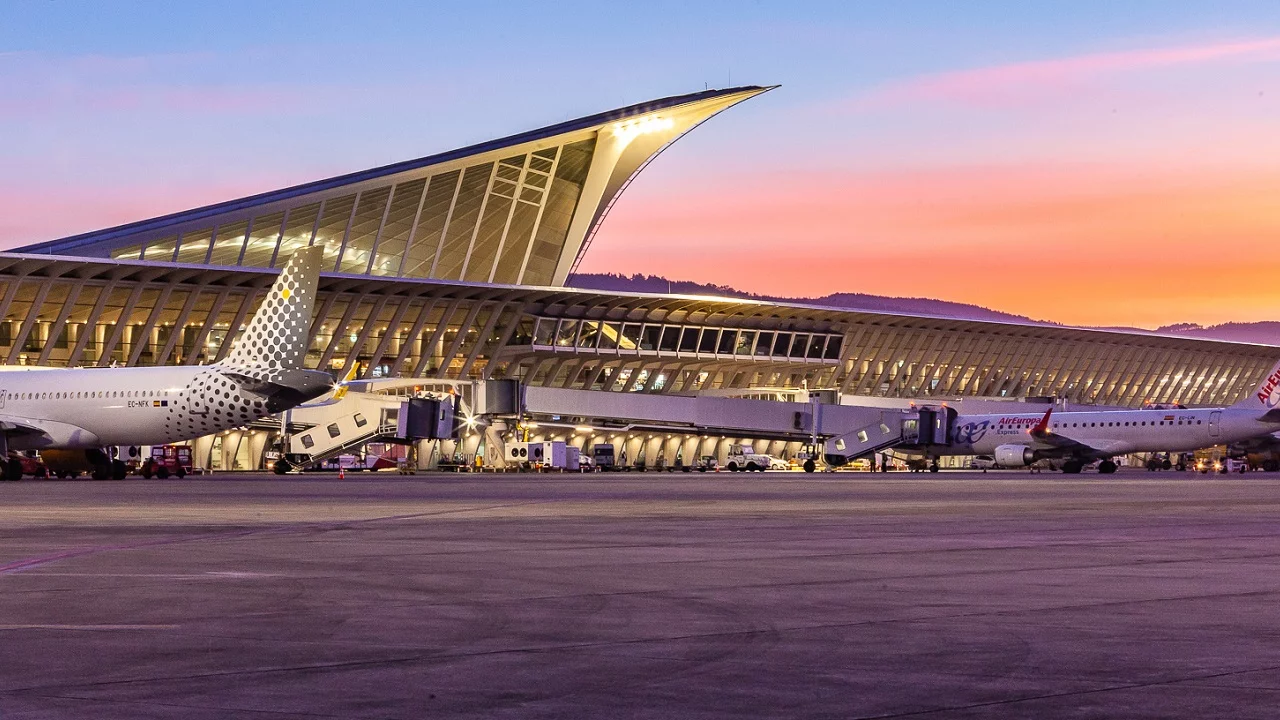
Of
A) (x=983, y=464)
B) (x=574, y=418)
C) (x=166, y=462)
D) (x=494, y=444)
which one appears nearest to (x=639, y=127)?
(x=574, y=418)

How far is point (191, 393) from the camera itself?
168ft

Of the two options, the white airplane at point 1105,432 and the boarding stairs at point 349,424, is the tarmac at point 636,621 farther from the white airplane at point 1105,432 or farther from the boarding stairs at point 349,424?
the white airplane at point 1105,432

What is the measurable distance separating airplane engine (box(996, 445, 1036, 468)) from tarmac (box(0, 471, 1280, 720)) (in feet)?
208

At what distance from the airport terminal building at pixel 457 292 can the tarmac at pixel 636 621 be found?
72384 millimetres

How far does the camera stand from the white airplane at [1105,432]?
8088 cm

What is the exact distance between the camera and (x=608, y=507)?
3075cm

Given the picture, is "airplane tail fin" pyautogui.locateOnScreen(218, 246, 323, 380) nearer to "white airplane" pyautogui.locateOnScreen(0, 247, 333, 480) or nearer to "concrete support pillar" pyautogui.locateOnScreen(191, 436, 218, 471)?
"white airplane" pyautogui.locateOnScreen(0, 247, 333, 480)

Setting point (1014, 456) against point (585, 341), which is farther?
point (585, 341)

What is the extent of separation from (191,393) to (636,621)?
140 ft

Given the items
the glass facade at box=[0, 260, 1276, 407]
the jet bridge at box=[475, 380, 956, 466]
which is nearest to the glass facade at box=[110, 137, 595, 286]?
the glass facade at box=[0, 260, 1276, 407]

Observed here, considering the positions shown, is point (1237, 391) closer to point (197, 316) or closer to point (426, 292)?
point (426, 292)

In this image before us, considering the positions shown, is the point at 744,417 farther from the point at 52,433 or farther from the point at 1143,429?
the point at 52,433

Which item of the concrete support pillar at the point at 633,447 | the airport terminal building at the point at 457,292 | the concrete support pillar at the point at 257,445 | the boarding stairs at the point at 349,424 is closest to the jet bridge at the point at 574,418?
the boarding stairs at the point at 349,424

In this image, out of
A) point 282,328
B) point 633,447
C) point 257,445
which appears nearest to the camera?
point 282,328
